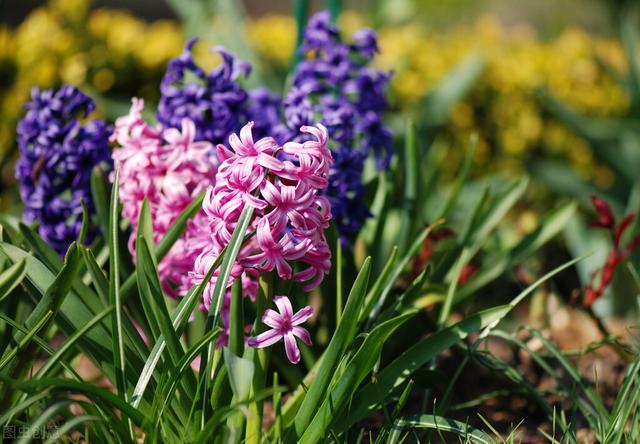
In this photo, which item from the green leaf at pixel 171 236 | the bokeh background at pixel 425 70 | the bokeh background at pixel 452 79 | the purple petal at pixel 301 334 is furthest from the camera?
the bokeh background at pixel 425 70

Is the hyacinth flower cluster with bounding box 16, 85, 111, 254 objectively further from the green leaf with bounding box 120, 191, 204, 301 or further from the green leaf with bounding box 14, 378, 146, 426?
the green leaf with bounding box 14, 378, 146, 426

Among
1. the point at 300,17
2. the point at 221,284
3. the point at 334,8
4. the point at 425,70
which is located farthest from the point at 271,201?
the point at 425,70

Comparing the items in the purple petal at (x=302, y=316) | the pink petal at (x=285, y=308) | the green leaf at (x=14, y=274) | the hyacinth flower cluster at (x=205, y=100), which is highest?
the hyacinth flower cluster at (x=205, y=100)

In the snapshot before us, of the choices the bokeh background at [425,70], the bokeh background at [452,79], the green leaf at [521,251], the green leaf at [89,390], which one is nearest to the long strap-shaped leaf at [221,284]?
the green leaf at [89,390]

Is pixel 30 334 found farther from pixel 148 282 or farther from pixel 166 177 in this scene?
pixel 166 177

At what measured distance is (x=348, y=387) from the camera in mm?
1447

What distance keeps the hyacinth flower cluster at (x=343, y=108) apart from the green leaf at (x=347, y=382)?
1.72 ft

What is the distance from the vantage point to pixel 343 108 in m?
1.96

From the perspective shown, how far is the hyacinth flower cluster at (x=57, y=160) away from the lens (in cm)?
188

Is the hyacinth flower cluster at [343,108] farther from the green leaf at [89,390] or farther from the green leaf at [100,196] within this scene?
the green leaf at [89,390]

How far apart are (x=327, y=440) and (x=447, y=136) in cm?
319

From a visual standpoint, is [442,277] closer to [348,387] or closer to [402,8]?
[348,387]

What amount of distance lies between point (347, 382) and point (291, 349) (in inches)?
5.1

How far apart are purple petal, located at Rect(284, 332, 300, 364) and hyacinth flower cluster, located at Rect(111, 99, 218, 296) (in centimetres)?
40
